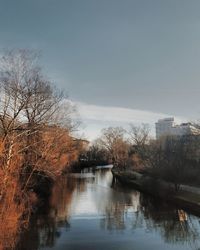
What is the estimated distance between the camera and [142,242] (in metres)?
16.0

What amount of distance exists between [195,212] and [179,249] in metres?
8.03

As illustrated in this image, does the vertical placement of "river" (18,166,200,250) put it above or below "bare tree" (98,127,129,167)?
below

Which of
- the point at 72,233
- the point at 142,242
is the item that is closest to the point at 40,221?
the point at 72,233

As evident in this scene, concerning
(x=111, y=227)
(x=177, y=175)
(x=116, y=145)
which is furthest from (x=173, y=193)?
(x=116, y=145)

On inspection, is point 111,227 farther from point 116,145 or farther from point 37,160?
point 116,145

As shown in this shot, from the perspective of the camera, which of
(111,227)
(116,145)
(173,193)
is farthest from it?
(116,145)

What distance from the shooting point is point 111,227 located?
19078 millimetres

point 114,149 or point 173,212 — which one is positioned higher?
point 114,149

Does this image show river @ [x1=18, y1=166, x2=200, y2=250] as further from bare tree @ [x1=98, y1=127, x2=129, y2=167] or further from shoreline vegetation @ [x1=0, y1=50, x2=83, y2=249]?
bare tree @ [x1=98, y1=127, x2=129, y2=167]

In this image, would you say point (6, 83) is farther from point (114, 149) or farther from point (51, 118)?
point (114, 149)

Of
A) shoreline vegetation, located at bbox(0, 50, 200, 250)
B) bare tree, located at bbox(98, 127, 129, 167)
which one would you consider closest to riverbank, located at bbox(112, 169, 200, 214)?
shoreline vegetation, located at bbox(0, 50, 200, 250)

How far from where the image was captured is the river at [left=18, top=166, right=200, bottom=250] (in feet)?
51.7

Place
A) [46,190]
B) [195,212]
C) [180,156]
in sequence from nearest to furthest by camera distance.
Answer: [195,212]
[180,156]
[46,190]

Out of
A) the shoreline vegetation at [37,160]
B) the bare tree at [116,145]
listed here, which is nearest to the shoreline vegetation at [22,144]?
the shoreline vegetation at [37,160]
